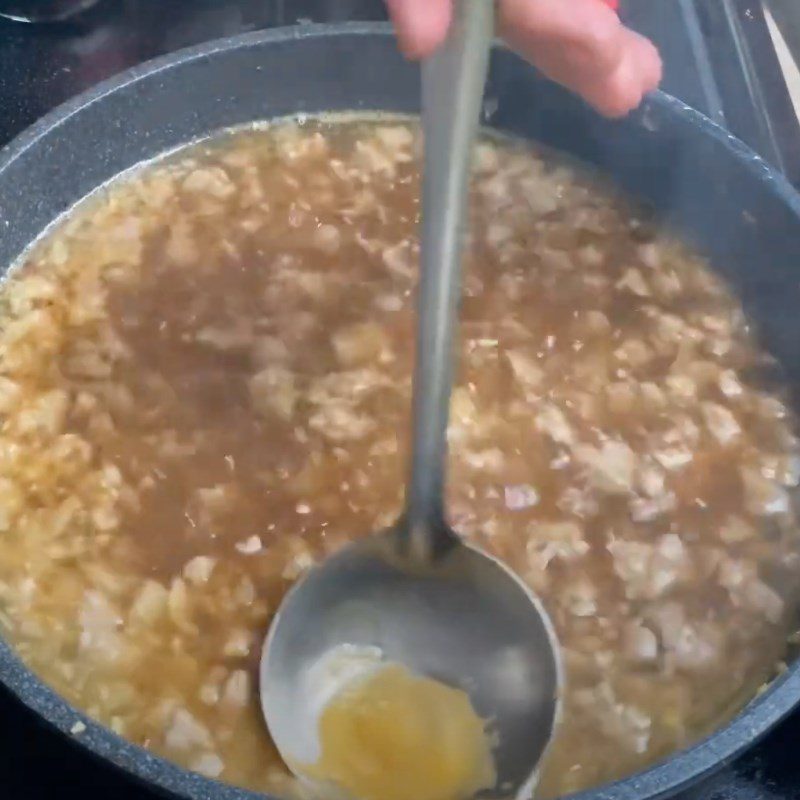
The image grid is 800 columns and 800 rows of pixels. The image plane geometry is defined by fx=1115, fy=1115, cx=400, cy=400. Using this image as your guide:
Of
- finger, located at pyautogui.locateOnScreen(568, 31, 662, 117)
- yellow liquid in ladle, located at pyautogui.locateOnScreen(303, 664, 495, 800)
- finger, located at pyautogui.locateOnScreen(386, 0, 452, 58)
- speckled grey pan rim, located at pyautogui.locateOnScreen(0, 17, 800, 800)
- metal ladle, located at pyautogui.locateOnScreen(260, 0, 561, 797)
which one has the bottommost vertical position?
yellow liquid in ladle, located at pyautogui.locateOnScreen(303, 664, 495, 800)

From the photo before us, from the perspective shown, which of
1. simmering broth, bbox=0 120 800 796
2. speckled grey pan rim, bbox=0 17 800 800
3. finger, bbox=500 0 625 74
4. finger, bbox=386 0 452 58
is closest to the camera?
finger, bbox=386 0 452 58

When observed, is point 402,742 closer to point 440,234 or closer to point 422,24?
point 440,234

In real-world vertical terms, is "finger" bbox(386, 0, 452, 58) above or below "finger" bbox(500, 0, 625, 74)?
above

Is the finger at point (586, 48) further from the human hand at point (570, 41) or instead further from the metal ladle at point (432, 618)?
the metal ladle at point (432, 618)

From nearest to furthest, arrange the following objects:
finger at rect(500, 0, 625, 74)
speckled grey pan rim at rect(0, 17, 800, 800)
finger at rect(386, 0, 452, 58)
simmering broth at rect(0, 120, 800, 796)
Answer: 1. finger at rect(386, 0, 452, 58)
2. finger at rect(500, 0, 625, 74)
3. simmering broth at rect(0, 120, 800, 796)
4. speckled grey pan rim at rect(0, 17, 800, 800)

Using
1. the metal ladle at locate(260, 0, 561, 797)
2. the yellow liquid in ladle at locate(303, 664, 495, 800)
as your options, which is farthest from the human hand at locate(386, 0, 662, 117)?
the yellow liquid in ladle at locate(303, 664, 495, 800)

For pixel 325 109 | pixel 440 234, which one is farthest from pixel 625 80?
pixel 325 109

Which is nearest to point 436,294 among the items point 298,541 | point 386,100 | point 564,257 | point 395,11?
point 395,11

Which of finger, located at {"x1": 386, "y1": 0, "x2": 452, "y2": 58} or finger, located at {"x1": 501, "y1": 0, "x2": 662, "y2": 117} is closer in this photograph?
finger, located at {"x1": 386, "y1": 0, "x2": 452, "y2": 58}

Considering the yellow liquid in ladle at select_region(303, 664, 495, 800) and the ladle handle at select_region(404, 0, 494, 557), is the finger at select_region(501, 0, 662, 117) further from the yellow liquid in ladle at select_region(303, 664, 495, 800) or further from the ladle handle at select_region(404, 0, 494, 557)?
the yellow liquid in ladle at select_region(303, 664, 495, 800)
